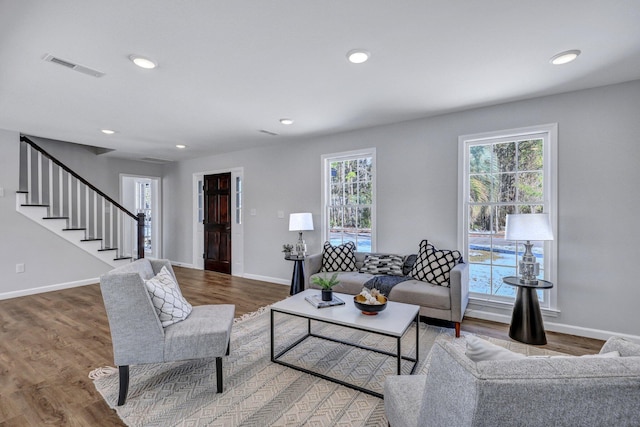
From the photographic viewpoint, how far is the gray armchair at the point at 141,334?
6.03 feet

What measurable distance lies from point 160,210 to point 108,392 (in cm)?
574

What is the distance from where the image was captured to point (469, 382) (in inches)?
31.5

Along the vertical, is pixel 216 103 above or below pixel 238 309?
above

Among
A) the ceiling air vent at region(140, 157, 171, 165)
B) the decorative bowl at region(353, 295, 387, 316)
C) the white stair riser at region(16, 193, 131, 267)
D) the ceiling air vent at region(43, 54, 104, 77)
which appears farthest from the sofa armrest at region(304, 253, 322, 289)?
the ceiling air vent at region(140, 157, 171, 165)

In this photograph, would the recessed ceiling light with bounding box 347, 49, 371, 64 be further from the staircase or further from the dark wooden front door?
the staircase

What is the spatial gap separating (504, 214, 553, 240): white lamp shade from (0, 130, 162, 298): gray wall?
20.8ft

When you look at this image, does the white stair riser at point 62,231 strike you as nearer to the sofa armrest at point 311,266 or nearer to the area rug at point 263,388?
the area rug at point 263,388

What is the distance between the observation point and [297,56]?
2281mm

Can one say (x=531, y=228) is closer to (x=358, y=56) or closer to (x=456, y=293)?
(x=456, y=293)

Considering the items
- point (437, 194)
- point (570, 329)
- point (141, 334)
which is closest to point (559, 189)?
point (437, 194)

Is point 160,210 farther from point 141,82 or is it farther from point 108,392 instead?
point 108,392

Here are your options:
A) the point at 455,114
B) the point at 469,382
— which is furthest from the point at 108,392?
the point at 455,114

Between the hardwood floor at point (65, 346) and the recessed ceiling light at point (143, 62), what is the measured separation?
8.09ft

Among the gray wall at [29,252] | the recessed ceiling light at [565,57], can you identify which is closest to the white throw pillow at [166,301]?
the recessed ceiling light at [565,57]
